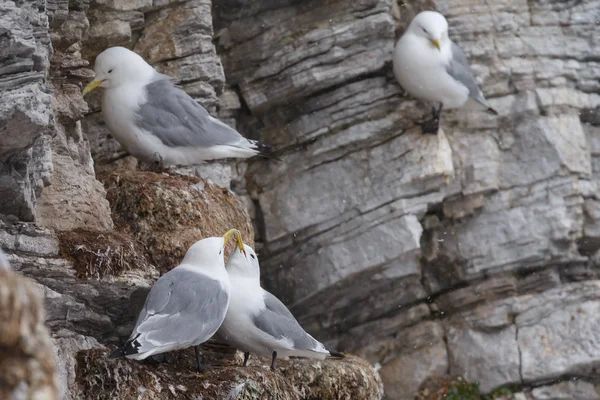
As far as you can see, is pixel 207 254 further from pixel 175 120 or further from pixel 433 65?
pixel 433 65

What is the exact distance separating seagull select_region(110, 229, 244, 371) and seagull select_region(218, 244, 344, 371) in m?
0.25

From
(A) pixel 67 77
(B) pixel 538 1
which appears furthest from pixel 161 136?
(B) pixel 538 1

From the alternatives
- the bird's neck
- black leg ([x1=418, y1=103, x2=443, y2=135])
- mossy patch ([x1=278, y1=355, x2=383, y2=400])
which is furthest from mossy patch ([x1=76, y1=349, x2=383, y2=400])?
black leg ([x1=418, y1=103, x2=443, y2=135])

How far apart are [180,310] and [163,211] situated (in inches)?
72.1

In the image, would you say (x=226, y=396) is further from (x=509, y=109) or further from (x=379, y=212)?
(x=509, y=109)

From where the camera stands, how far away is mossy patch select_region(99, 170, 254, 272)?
8.03m

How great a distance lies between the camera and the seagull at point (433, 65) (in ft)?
36.3

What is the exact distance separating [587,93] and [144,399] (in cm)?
741

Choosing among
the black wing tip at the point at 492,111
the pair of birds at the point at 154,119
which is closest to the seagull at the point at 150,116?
the pair of birds at the point at 154,119

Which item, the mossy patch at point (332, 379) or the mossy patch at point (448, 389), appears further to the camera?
the mossy patch at point (448, 389)

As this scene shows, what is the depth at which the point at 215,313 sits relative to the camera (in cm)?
681

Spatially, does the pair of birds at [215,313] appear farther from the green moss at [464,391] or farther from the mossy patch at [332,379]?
the green moss at [464,391]

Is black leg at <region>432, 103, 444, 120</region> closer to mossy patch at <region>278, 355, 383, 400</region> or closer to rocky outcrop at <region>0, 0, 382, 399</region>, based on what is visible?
rocky outcrop at <region>0, 0, 382, 399</region>

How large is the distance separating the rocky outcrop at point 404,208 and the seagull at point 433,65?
0.87ft
